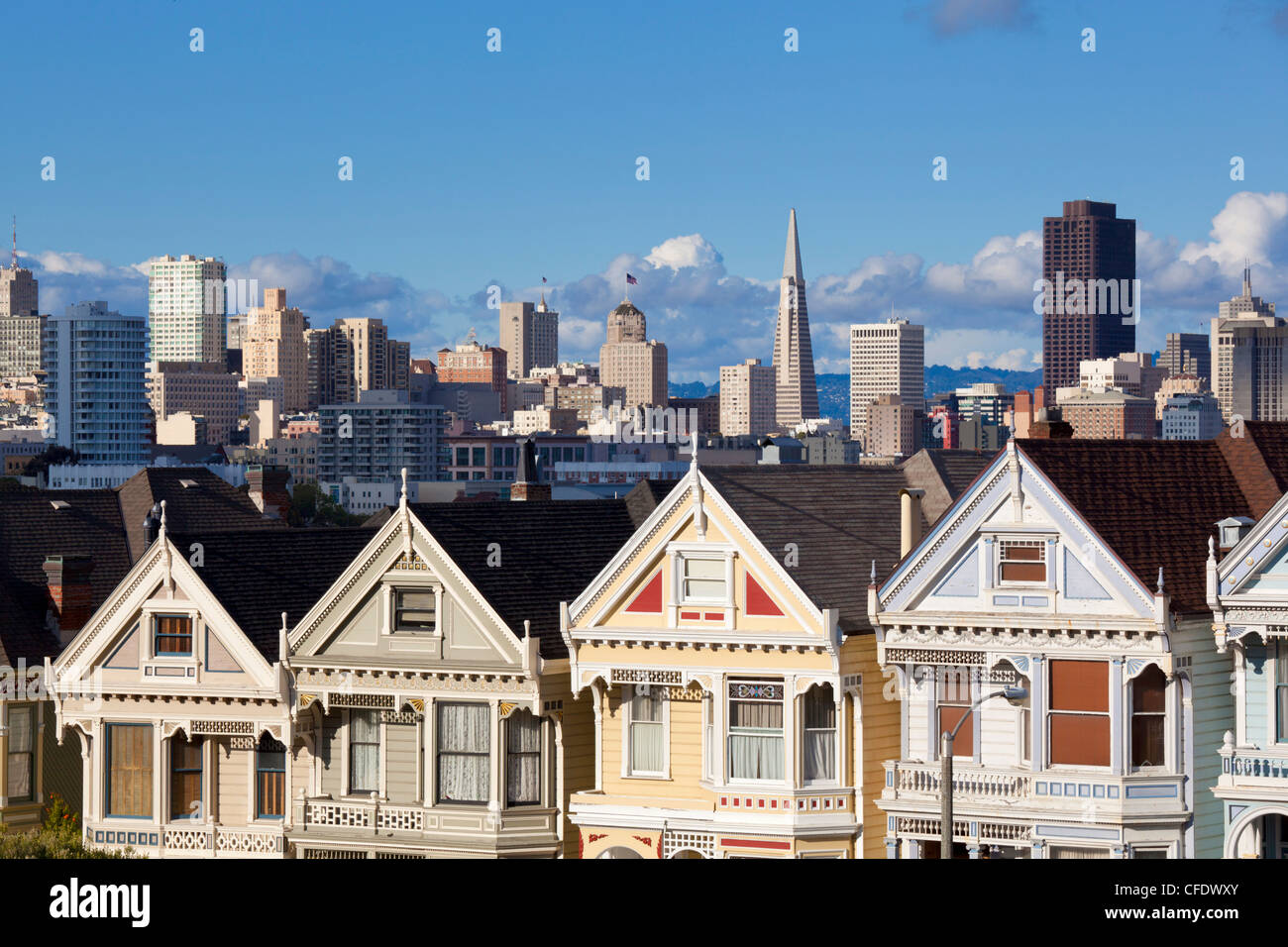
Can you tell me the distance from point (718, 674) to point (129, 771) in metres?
12.5

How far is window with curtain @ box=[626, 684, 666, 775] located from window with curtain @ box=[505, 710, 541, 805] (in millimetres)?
1868

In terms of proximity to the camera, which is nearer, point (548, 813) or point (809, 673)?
point (809, 673)

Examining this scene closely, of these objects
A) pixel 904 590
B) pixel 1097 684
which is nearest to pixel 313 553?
pixel 904 590

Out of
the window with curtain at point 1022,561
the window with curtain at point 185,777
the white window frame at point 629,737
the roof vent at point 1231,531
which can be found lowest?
the window with curtain at point 185,777

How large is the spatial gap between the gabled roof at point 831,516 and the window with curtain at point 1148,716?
4792mm

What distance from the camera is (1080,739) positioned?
107 ft

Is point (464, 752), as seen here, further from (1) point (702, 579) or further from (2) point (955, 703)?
(2) point (955, 703)

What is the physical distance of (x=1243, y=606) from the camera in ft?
103

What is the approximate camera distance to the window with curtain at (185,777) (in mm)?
39812

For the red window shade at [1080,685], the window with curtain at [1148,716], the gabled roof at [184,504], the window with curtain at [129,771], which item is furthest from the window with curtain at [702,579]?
the gabled roof at [184,504]

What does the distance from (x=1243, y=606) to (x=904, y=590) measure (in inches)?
210

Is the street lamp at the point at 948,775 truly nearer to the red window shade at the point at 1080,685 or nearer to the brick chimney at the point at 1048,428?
the red window shade at the point at 1080,685
